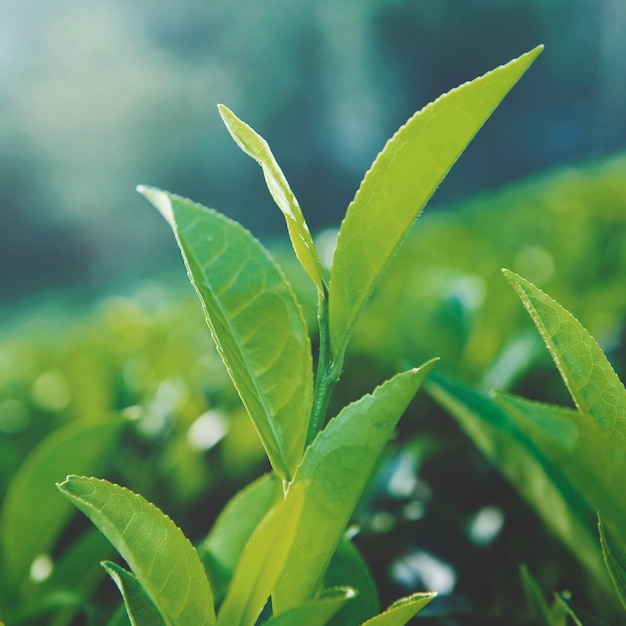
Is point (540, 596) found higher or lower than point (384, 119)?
higher

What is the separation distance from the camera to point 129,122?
55.2ft

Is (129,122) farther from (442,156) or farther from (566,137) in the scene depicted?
(442,156)

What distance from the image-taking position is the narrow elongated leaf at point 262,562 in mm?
528

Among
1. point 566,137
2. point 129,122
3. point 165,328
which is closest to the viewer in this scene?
point 165,328

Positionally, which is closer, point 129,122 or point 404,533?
point 404,533

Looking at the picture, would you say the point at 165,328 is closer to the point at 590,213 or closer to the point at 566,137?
the point at 590,213

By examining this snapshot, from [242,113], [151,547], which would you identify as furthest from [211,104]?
[151,547]

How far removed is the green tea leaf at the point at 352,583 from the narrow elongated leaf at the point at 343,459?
→ 0.13 meters

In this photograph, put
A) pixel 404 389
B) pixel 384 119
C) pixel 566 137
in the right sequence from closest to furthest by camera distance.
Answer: pixel 404 389, pixel 566 137, pixel 384 119

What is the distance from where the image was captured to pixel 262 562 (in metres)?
0.57

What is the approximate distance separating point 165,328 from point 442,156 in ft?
5.92

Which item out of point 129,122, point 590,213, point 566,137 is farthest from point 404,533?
point 129,122

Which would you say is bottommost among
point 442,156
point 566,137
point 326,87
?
point 566,137

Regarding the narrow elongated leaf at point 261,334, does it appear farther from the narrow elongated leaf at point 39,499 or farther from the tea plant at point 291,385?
the narrow elongated leaf at point 39,499
